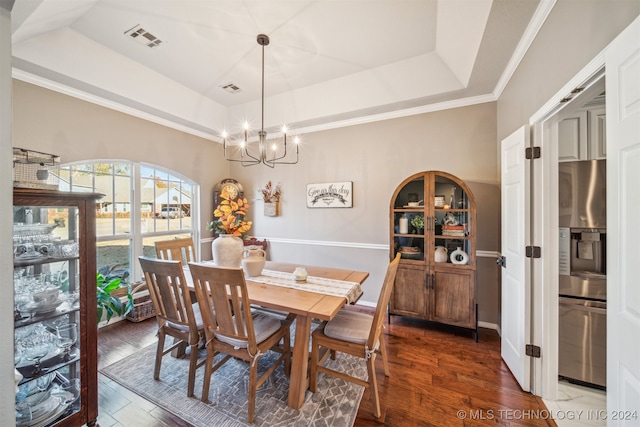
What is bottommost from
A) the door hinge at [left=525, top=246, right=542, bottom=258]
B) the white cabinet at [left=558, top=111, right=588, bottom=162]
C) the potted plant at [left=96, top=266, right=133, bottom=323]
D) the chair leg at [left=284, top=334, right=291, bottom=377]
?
the chair leg at [left=284, top=334, right=291, bottom=377]

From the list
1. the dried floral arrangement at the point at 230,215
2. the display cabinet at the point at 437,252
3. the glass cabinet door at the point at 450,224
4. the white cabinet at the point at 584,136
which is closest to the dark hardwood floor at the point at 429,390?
the display cabinet at the point at 437,252

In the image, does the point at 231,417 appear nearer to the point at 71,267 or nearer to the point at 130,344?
the point at 71,267

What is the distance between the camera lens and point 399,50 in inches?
104

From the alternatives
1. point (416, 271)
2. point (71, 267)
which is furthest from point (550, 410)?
point (71, 267)

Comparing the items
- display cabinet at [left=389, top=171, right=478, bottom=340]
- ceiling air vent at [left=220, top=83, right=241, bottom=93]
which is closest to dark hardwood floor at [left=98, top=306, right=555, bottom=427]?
display cabinet at [left=389, top=171, right=478, bottom=340]

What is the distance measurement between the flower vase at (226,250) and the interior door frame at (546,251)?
251 centimetres

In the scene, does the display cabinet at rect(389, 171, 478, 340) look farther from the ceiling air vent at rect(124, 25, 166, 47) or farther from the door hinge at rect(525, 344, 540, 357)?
the ceiling air vent at rect(124, 25, 166, 47)

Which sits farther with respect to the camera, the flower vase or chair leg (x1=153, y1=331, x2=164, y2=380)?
the flower vase

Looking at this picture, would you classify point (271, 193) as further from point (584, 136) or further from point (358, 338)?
point (584, 136)

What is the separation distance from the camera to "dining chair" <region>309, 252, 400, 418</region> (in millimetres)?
1653

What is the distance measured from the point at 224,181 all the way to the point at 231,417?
11.3ft

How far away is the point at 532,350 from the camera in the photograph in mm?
1847

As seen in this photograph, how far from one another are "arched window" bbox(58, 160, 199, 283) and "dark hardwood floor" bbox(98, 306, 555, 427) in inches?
37.0

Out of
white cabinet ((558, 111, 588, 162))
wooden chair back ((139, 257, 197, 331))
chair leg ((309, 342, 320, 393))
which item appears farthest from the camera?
white cabinet ((558, 111, 588, 162))
